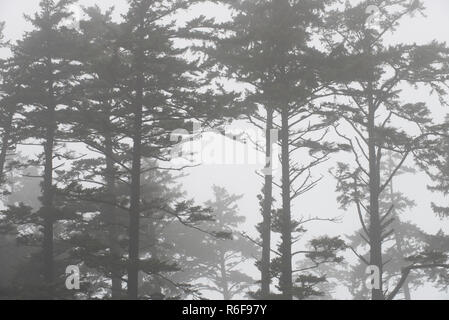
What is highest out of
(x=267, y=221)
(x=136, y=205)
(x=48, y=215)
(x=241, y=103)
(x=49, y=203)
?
(x=241, y=103)

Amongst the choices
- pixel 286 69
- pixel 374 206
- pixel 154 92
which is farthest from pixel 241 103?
pixel 374 206

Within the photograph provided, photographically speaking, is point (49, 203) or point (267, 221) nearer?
point (267, 221)

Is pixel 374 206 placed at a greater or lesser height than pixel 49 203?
lesser

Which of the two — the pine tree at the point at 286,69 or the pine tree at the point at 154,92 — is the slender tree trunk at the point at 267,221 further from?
the pine tree at the point at 154,92

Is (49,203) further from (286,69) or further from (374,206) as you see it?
(374,206)

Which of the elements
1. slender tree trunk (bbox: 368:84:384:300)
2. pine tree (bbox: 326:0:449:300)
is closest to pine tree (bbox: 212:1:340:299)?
pine tree (bbox: 326:0:449:300)

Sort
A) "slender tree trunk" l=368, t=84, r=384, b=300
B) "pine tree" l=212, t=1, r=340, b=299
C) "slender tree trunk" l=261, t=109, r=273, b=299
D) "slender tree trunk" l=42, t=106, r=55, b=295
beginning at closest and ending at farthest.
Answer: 1. "pine tree" l=212, t=1, r=340, b=299
2. "slender tree trunk" l=368, t=84, r=384, b=300
3. "slender tree trunk" l=261, t=109, r=273, b=299
4. "slender tree trunk" l=42, t=106, r=55, b=295

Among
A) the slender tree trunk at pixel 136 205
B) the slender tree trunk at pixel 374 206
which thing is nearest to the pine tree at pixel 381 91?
the slender tree trunk at pixel 374 206

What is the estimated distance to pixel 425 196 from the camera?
196750 millimetres

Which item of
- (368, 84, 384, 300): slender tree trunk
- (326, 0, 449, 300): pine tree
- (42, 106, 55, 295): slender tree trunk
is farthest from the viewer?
(42, 106, 55, 295): slender tree trunk

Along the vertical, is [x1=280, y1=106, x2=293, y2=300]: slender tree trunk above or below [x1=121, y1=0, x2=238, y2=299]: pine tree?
below

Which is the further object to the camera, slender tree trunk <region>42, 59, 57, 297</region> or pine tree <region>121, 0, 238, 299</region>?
slender tree trunk <region>42, 59, 57, 297</region>

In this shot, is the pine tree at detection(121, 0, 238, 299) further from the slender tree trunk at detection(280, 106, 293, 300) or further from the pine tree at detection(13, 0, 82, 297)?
the pine tree at detection(13, 0, 82, 297)
